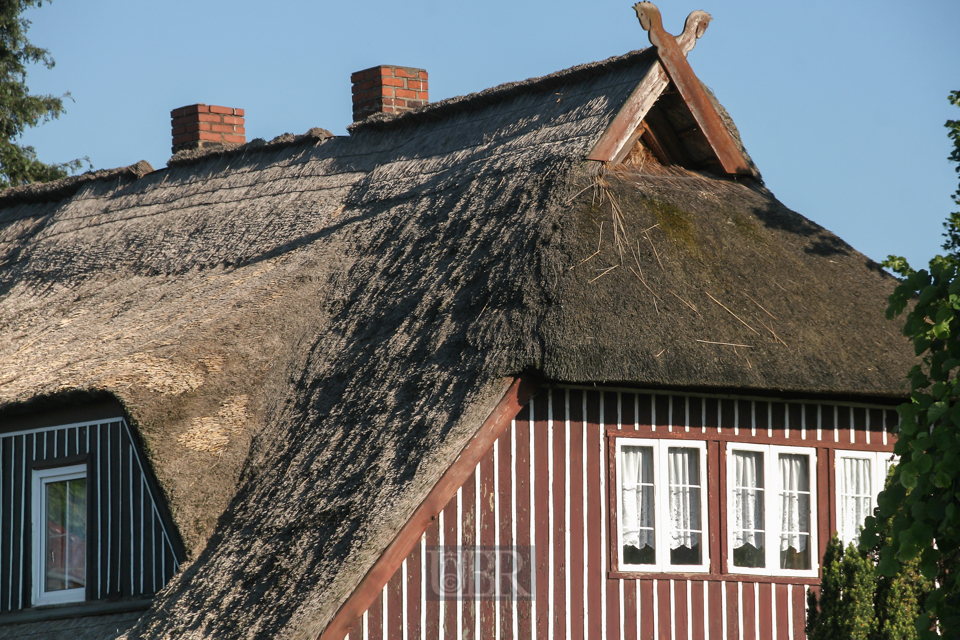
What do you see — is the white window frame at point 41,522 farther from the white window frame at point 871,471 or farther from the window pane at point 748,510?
the white window frame at point 871,471

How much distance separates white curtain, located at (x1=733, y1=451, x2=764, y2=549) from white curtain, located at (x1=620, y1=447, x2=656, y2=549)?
2.63ft

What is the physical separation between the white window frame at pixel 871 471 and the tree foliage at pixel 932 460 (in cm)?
445

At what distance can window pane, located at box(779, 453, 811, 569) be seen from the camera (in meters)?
10.5

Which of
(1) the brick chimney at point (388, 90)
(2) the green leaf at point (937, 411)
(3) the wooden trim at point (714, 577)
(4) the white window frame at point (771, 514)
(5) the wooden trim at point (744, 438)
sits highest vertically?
(1) the brick chimney at point (388, 90)

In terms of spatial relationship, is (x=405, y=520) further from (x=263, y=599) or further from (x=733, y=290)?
(x=733, y=290)

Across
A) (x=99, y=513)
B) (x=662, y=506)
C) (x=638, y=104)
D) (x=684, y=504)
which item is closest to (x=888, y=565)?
(x=662, y=506)

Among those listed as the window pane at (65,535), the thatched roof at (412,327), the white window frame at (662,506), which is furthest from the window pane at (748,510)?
the window pane at (65,535)

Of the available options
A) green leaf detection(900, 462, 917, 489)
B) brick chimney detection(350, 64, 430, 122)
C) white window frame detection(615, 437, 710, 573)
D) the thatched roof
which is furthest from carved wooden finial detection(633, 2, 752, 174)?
green leaf detection(900, 462, 917, 489)

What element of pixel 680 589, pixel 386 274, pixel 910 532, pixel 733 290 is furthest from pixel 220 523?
pixel 910 532

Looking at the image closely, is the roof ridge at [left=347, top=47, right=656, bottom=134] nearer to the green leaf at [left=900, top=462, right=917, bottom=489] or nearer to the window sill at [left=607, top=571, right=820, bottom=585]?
the window sill at [left=607, top=571, right=820, bottom=585]

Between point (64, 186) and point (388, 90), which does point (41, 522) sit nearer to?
point (388, 90)

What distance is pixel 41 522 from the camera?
1189 cm

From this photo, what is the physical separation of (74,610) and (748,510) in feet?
20.7

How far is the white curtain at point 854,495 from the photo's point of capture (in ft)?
35.1
